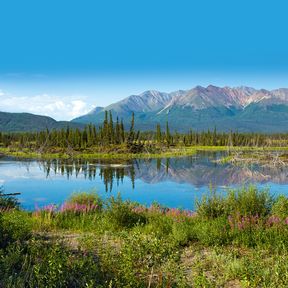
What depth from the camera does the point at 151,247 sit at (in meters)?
8.66

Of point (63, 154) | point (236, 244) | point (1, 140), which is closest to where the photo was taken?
point (236, 244)

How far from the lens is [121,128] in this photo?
406 ft

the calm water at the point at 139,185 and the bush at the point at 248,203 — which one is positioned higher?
the bush at the point at 248,203

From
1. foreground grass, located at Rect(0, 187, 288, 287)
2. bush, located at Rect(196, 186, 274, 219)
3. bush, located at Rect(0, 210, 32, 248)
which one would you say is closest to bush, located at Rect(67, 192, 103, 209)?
foreground grass, located at Rect(0, 187, 288, 287)

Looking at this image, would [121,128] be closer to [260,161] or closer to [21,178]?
[260,161]

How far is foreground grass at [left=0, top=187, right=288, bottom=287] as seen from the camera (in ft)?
23.3

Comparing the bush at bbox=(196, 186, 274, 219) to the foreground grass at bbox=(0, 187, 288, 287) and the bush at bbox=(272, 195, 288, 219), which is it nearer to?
the foreground grass at bbox=(0, 187, 288, 287)

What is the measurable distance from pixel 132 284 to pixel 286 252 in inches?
176

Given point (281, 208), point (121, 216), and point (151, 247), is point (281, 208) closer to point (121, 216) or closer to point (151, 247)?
point (121, 216)

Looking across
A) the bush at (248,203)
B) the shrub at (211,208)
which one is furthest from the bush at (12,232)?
the bush at (248,203)

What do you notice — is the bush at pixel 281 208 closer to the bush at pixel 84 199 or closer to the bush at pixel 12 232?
the bush at pixel 84 199

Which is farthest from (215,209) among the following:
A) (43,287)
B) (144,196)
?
(144,196)

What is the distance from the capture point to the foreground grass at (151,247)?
7.10 metres

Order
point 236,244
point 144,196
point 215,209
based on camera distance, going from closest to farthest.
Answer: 1. point 236,244
2. point 215,209
3. point 144,196
